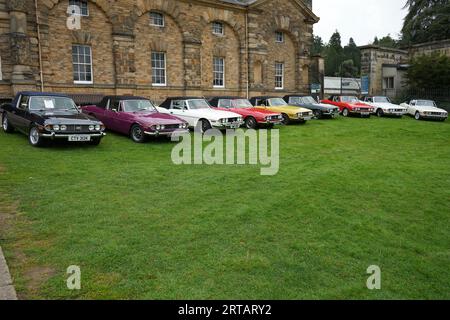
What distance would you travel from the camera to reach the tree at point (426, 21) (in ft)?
123

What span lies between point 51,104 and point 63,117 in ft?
3.78

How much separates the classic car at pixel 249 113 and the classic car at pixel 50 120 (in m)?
6.15

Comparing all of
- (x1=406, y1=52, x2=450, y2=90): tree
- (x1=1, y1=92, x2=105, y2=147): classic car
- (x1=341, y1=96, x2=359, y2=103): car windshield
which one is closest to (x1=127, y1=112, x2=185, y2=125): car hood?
(x1=1, y1=92, x2=105, y2=147): classic car

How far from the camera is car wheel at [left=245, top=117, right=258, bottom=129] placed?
15.7 m

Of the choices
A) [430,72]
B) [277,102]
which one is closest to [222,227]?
[277,102]

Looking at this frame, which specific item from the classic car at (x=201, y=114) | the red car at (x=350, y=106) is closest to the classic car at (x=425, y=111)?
the red car at (x=350, y=106)

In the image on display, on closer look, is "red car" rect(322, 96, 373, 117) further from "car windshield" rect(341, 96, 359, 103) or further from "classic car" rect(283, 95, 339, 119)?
"classic car" rect(283, 95, 339, 119)

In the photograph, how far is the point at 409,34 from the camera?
40875 millimetres

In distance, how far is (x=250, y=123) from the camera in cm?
1577

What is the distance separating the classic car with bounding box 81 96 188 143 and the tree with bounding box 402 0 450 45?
36120 millimetres

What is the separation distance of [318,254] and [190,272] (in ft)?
5.24

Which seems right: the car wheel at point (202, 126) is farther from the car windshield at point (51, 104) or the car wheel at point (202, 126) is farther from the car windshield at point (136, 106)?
the car windshield at point (51, 104)

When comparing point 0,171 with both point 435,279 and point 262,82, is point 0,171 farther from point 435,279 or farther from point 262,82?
point 262,82
